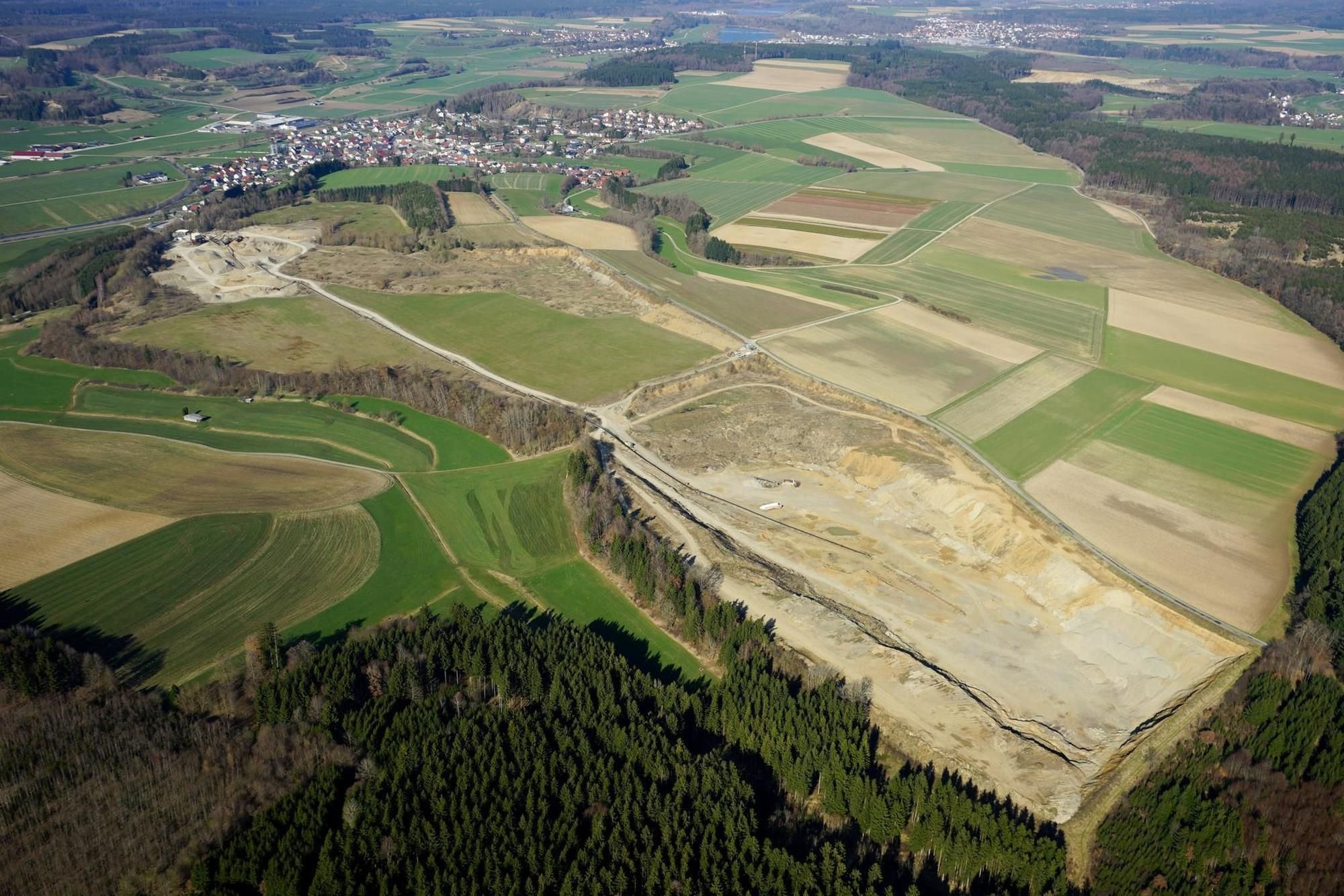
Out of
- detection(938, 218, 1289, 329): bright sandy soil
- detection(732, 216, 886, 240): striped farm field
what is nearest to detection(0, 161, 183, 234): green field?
detection(732, 216, 886, 240): striped farm field

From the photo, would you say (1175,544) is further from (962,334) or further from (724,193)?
(724,193)

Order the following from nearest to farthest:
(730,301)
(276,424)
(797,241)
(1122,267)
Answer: (276,424), (730,301), (1122,267), (797,241)

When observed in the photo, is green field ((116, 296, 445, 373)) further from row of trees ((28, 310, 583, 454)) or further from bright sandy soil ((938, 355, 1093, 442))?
bright sandy soil ((938, 355, 1093, 442))

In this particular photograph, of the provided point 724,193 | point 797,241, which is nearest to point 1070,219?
point 797,241

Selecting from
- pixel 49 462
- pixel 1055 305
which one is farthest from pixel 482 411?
pixel 1055 305

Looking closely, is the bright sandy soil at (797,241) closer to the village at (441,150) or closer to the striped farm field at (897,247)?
the striped farm field at (897,247)

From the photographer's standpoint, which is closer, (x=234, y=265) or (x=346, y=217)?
(x=234, y=265)

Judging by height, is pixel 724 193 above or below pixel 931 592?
above

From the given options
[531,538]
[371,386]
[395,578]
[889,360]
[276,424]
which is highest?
[889,360]
